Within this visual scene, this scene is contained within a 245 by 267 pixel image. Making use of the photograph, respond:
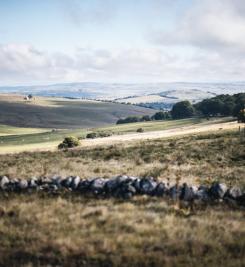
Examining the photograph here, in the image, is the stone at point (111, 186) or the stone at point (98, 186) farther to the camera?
the stone at point (98, 186)

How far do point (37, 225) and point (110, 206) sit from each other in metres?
3.16

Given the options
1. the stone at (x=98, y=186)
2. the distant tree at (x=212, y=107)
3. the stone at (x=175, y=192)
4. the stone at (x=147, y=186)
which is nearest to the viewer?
the stone at (x=175, y=192)

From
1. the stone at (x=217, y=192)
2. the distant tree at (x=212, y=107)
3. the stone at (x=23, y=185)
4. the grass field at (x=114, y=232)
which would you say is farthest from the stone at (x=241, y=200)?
the distant tree at (x=212, y=107)

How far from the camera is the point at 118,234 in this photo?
512 inches

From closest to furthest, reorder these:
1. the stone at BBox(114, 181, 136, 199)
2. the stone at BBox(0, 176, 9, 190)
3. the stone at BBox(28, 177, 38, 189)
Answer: the stone at BBox(114, 181, 136, 199) → the stone at BBox(28, 177, 38, 189) → the stone at BBox(0, 176, 9, 190)

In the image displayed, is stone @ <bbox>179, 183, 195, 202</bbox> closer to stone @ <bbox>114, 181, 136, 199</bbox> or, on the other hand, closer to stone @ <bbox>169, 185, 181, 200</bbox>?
stone @ <bbox>169, 185, 181, 200</bbox>

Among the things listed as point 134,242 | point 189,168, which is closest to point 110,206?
point 134,242

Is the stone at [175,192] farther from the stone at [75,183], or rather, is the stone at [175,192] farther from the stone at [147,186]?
the stone at [75,183]

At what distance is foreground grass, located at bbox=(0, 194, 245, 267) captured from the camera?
452 inches

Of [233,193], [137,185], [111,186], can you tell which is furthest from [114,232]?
[233,193]

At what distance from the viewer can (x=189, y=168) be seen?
103ft

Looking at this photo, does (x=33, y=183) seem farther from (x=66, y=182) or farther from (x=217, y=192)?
(x=217, y=192)

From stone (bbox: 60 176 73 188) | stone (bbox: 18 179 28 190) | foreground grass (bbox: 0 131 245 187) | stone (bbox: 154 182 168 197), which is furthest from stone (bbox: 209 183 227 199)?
stone (bbox: 18 179 28 190)

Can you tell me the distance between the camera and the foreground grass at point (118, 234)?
1148 centimetres
